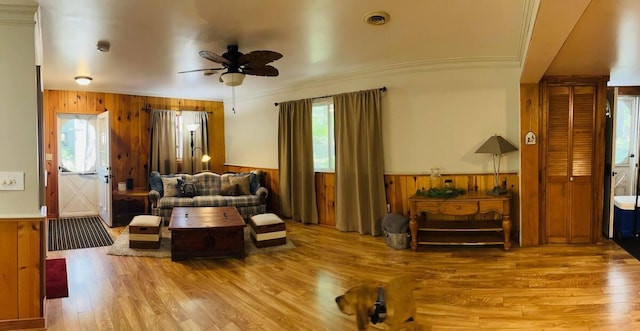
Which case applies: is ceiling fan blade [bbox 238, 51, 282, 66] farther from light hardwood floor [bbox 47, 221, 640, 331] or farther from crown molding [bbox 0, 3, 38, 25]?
light hardwood floor [bbox 47, 221, 640, 331]

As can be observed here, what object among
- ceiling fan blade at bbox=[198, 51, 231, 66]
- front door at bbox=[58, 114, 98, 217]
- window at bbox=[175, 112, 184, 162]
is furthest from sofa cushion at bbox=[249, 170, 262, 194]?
ceiling fan blade at bbox=[198, 51, 231, 66]

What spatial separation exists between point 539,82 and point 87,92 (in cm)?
712

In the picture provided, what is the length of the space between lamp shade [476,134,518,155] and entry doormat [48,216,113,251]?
489 cm

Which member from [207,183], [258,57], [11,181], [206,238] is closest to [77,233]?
[207,183]

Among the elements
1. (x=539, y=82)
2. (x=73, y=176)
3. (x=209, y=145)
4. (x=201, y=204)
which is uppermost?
(x=539, y=82)

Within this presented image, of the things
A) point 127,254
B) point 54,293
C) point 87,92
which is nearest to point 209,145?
point 87,92

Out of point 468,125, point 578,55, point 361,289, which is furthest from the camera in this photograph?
point 468,125

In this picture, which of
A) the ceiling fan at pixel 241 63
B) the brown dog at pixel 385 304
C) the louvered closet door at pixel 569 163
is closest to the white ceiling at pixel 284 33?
the ceiling fan at pixel 241 63

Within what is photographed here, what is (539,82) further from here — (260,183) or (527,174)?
(260,183)

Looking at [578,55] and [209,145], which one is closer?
[578,55]

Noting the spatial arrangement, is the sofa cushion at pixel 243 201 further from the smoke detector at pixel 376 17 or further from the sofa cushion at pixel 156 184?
the smoke detector at pixel 376 17

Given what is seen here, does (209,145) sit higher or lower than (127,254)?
higher

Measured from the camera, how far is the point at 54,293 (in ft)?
10.8

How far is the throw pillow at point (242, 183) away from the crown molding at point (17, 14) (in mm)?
4210
